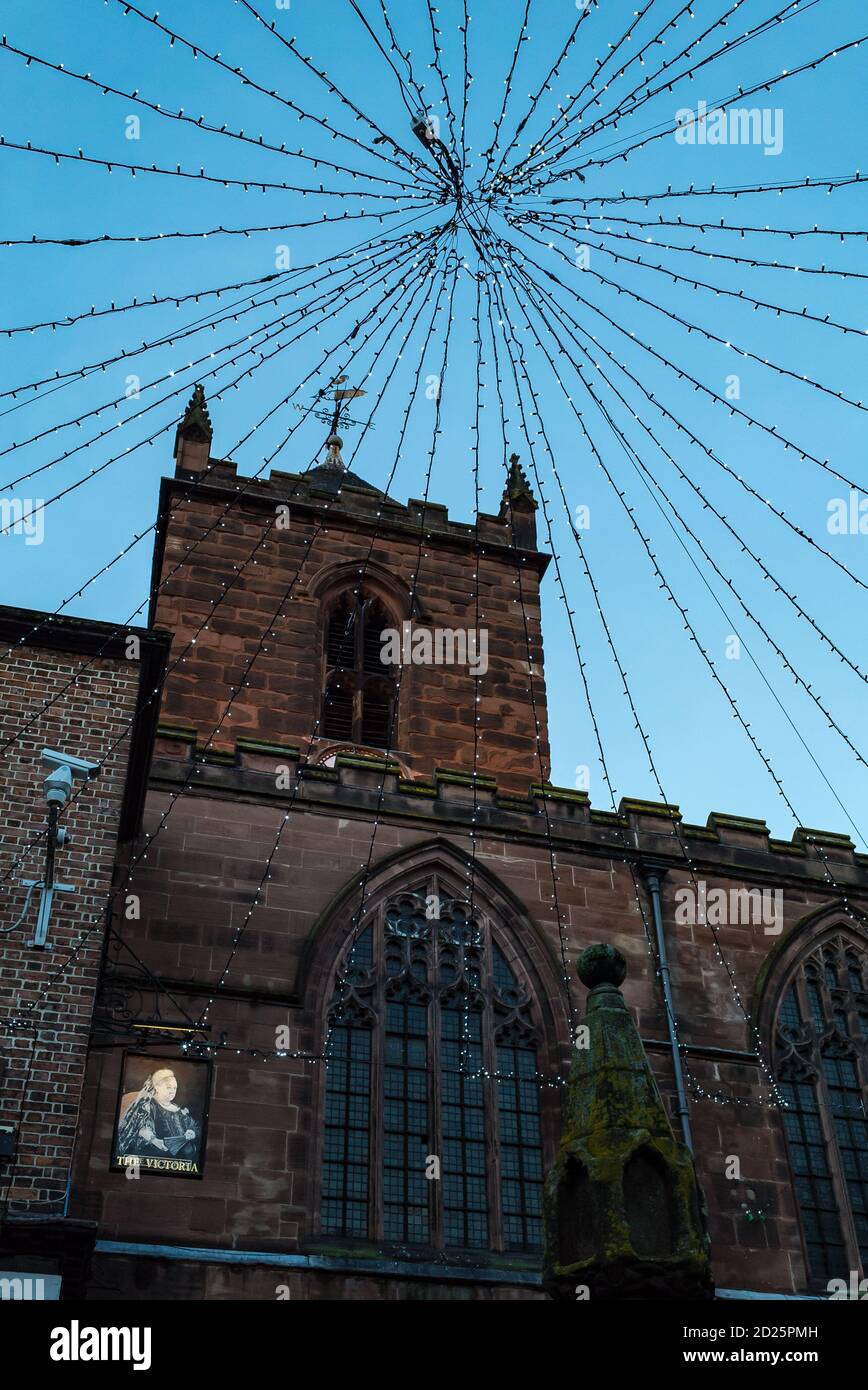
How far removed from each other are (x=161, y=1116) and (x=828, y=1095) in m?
7.37

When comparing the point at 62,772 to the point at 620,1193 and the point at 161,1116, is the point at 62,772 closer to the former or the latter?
the point at 161,1116

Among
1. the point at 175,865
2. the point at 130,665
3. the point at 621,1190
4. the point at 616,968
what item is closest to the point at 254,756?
the point at 175,865

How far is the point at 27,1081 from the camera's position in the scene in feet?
36.0

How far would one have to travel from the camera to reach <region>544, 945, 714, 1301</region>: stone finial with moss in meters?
6.98

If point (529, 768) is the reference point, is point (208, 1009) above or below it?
below

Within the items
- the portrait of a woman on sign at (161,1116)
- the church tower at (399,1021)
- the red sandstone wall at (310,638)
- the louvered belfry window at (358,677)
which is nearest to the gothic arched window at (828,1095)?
the church tower at (399,1021)

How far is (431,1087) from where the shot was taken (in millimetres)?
14750

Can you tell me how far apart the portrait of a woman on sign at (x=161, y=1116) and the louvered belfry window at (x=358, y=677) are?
896 centimetres

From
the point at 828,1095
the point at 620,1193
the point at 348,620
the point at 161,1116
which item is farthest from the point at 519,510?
the point at 620,1193

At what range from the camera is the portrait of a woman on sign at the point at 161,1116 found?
1313cm
